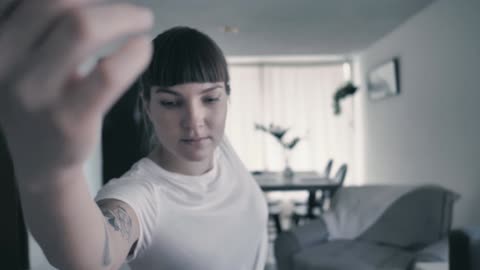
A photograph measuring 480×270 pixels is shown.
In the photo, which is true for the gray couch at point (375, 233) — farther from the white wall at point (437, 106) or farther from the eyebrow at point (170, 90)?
the eyebrow at point (170, 90)

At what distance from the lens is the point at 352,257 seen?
2.22 metres

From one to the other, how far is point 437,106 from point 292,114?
8.93 ft

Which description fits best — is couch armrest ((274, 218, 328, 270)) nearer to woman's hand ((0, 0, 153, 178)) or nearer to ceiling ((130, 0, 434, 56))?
ceiling ((130, 0, 434, 56))

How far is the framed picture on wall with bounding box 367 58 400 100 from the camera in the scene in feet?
11.9

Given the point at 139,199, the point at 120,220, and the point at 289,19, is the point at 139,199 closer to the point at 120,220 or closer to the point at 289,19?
the point at 120,220

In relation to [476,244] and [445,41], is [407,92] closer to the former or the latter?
[445,41]

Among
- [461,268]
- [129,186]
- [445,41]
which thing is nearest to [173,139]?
[129,186]

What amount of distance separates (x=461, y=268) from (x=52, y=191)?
1056 millimetres

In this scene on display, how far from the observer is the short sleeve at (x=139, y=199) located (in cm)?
50

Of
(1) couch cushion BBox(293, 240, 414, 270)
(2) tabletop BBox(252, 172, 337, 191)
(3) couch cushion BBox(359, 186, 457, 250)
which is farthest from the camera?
(2) tabletop BBox(252, 172, 337, 191)

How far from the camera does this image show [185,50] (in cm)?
55

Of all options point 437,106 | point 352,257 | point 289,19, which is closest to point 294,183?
point 352,257

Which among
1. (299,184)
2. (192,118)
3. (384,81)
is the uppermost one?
(384,81)

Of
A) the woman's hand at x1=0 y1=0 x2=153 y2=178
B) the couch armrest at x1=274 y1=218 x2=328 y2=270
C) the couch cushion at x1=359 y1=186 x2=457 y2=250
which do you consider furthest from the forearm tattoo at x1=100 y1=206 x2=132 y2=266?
the couch cushion at x1=359 y1=186 x2=457 y2=250
